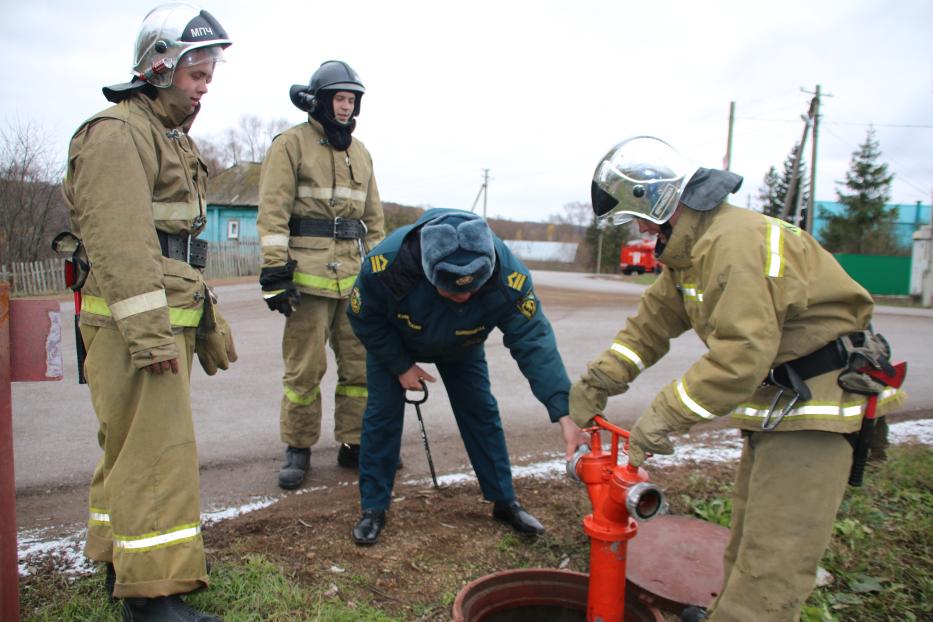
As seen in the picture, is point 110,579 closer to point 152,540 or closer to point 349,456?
point 152,540

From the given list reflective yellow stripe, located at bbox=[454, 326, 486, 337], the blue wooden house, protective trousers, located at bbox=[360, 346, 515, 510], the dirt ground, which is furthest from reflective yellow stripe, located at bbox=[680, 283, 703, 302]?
the blue wooden house

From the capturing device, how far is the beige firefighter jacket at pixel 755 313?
217 centimetres

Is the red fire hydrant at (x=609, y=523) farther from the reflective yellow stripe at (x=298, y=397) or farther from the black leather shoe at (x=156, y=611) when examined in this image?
the reflective yellow stripe at (x=298, y=397)

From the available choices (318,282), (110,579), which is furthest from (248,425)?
(110,579)

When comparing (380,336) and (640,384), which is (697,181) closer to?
(380,336)

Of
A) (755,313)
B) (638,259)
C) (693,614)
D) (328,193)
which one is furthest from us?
(638,259)

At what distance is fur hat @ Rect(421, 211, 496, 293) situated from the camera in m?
2.73

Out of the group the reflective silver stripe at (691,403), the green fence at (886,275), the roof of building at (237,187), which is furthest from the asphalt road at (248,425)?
the roof of building at (237,187)

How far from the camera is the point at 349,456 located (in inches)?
173

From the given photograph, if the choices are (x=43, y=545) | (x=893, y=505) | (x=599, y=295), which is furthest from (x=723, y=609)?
(x=599, y=295)

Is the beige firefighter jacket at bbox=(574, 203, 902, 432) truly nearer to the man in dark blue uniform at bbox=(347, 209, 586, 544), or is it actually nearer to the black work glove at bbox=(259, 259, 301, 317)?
the man in dark blue uniform at bbox=(347, 209, 586, 544)

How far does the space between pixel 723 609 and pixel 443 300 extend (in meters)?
1.63

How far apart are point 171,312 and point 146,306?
246 millimetres

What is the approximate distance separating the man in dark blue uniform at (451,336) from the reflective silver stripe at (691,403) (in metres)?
0.70
